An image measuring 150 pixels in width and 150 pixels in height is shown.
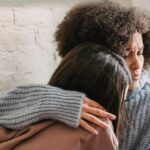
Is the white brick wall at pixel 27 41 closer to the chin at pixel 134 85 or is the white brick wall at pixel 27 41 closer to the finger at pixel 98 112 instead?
the chin at pixel 134 85

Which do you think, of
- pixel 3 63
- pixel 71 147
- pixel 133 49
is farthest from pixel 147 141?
pixel 3 63

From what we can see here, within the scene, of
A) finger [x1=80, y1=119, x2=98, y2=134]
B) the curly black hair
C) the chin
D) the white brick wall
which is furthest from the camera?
the white brick wall

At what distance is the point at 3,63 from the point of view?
4.24 ft

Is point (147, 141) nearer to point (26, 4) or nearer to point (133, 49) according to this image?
point (133, 49)

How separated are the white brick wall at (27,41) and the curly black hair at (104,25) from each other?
0.30m

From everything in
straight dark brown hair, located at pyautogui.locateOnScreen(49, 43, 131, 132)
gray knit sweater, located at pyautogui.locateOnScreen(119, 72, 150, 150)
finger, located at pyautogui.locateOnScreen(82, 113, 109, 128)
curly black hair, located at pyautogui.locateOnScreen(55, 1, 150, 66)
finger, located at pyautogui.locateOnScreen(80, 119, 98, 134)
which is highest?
curly black hair, located at pyautogui.locateOnScreen(55, 1, 150, 66)

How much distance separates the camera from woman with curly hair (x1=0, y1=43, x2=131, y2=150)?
2.63 feet

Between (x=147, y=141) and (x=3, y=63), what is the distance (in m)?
0.58

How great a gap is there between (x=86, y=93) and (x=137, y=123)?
1.13 feet

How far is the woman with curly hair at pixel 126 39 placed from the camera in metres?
0.96

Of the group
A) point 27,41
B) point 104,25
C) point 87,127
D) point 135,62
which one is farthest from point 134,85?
point 27,41

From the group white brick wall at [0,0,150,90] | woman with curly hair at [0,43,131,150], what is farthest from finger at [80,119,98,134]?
white brick wall at [0,0,150,90]

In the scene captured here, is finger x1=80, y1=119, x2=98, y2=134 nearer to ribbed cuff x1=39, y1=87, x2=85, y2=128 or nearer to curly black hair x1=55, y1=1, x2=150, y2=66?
ribbed cuff x1=39, y1=87, x2=85, y2=128

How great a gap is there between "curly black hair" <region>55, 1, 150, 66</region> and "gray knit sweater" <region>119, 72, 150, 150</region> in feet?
0.74
